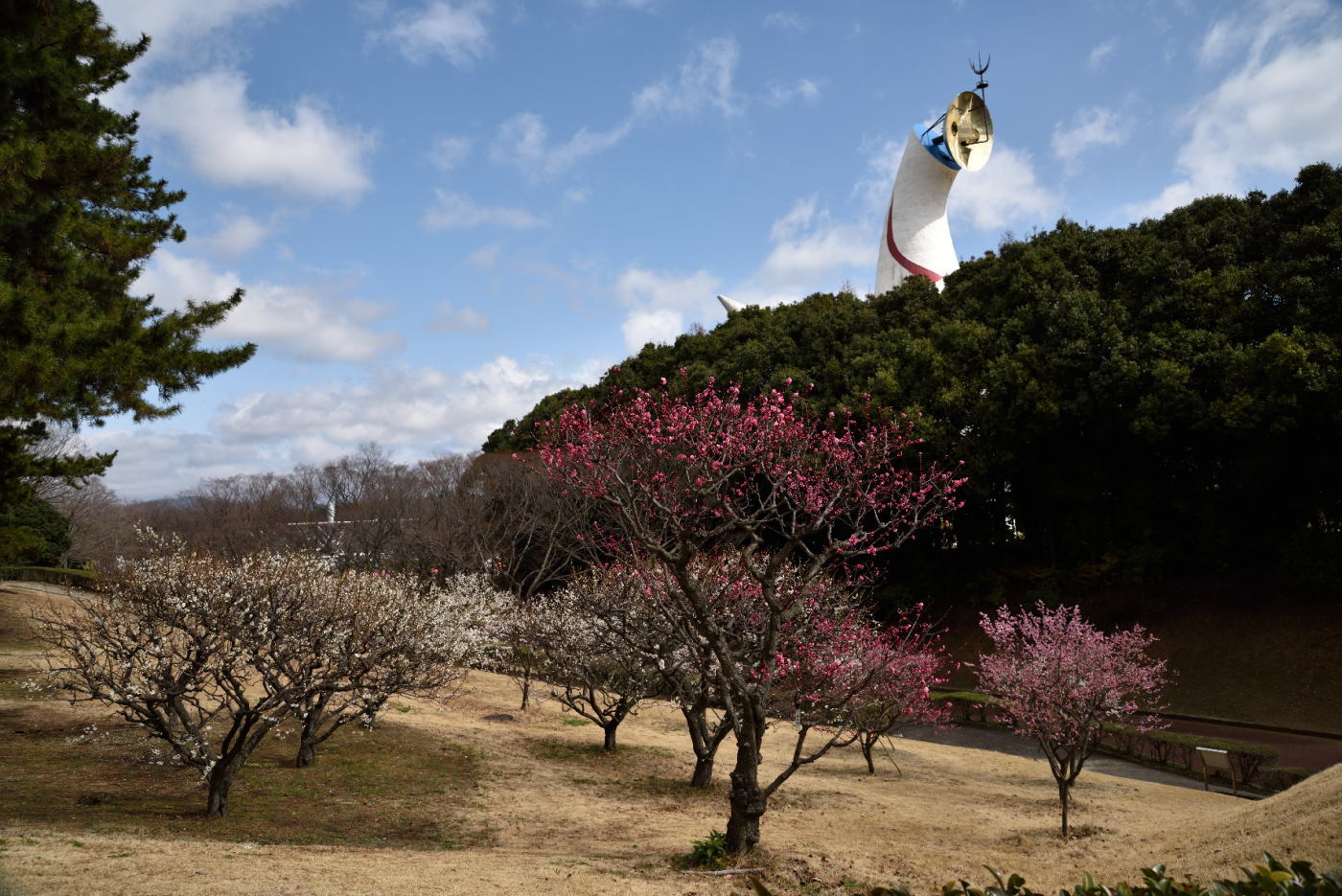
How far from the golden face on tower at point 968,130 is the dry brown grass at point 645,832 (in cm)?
2939

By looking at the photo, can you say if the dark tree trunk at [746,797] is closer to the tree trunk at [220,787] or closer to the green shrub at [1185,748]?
the tree trunk at [220,787]

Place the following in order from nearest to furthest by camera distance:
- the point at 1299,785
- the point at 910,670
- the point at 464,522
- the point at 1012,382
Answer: the point at 1299,785
the point at 910,670
the point at 1012,382
the point at 464,522

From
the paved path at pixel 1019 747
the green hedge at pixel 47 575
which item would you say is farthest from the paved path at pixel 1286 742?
the green hedge at pixel 47 575

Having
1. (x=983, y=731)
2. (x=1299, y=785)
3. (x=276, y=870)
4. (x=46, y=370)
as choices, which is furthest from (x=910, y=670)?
(x=46, y=370)

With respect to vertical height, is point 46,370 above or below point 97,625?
above

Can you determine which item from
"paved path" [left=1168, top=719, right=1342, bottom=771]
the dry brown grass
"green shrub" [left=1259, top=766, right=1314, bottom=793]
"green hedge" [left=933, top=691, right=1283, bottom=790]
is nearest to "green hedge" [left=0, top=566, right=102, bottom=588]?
the dry brown grass

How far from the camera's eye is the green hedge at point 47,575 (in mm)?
35062

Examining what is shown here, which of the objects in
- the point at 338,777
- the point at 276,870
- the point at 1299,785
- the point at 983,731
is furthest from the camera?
the point at 983,731

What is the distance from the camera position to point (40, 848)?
8023 mm

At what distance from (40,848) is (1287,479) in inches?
1110

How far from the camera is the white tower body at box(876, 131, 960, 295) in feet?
127

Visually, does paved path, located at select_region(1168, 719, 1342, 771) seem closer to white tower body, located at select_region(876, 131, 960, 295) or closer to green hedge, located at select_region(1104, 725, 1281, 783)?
green hedge, located at select_region(1104, 725, 1281, 783)

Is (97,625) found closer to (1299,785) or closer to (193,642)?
(193,642)

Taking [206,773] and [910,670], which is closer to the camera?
[206,773]
